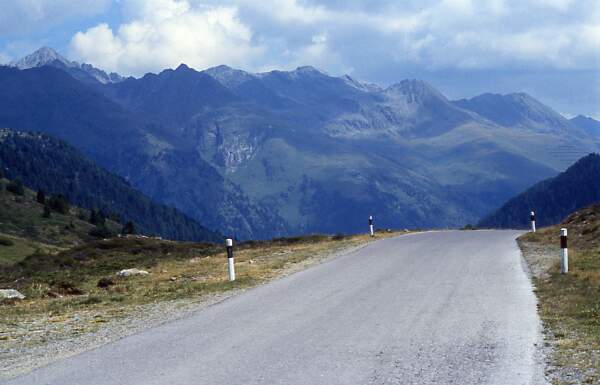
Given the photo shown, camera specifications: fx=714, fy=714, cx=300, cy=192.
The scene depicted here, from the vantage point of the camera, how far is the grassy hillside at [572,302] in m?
10.2

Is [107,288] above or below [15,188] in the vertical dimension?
Answer: below

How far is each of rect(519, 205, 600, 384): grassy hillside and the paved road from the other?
1.22 feet

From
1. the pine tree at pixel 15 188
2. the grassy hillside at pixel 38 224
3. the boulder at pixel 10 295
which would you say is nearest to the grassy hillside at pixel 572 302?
the boulder at pixel 10 295

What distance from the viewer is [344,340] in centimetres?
1222

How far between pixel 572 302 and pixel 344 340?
618 cm

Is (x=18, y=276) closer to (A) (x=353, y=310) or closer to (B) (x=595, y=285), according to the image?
(A) (x=353, y=310)

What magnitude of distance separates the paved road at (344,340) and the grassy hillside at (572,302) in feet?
1.22

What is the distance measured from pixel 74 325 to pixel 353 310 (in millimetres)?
6179

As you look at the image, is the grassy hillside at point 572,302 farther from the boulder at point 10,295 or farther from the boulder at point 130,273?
the boulder at point 10,295

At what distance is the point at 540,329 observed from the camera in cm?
1284

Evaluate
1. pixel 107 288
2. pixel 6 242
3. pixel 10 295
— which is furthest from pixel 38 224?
pixel 107 288

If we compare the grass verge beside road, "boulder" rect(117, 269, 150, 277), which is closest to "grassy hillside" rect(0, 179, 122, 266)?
the grass verge beside road

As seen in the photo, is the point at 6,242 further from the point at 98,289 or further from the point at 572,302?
→ the point at 572,302

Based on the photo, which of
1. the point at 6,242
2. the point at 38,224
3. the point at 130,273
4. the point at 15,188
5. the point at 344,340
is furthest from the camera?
the point at 15,188
